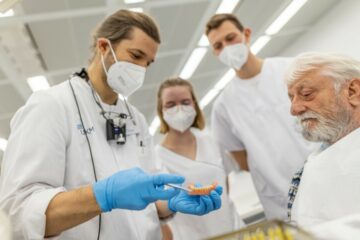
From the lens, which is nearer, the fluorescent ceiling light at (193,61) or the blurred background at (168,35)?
the blurred background at (168,35)

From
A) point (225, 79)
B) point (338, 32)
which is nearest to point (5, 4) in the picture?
point (338, 32)

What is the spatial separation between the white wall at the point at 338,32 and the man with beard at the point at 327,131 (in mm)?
3407

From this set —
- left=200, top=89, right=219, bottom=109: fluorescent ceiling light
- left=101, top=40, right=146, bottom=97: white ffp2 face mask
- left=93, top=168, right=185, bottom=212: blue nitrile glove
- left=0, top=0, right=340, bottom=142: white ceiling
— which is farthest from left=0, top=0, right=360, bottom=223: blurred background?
left=93, top=168, right=185, bottom=212: blue nitrile glove

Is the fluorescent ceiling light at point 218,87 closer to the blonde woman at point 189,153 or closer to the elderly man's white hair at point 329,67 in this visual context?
the blonde woman at point 189,153

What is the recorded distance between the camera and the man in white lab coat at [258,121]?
65.6 inches

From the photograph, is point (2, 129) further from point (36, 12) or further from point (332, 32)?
point (332, 32)

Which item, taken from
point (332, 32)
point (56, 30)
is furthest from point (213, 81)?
point (56, 30)

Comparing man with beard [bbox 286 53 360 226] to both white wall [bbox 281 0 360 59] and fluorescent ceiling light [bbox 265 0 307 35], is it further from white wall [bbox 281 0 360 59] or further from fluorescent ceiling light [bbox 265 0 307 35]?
white wall [bbox 281 0 360 59]

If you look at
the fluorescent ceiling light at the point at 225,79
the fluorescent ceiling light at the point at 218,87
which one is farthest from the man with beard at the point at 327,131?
the fluorescent ceiling light at the point at 225,79

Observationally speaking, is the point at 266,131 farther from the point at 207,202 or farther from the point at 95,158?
the point at 95,158

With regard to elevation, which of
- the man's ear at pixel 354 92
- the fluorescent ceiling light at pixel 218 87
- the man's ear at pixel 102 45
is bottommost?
the man's ear at pixel 354 92

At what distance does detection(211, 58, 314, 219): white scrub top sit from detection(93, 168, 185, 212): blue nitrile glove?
0.98m

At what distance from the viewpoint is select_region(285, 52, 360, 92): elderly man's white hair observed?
105 cm

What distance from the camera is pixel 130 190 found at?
0.86 metres
